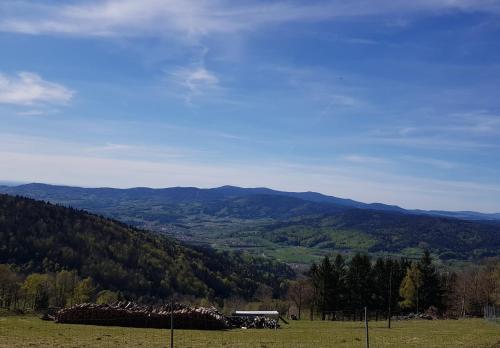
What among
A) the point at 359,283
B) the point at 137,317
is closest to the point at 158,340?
the point at 137,317

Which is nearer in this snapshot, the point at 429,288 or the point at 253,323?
the point at 253,323

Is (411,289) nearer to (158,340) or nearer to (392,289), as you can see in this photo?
(392,289)

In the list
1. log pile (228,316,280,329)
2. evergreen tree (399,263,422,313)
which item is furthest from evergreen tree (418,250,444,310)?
log pile (228,316,280,329)

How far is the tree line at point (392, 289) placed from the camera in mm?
75750

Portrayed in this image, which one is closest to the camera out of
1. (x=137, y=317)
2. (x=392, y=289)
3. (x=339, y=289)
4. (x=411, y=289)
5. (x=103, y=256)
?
(x=137, y=317)

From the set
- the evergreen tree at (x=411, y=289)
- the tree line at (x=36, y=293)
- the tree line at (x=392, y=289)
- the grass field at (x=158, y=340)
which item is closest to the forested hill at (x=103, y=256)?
the tree line at (x=36, y=293)

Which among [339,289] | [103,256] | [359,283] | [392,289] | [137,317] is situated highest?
[137,317]

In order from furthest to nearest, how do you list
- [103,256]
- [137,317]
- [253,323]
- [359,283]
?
[103,256]
[359,283]
[253,323]
[137,317]

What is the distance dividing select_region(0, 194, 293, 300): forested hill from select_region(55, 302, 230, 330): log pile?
89288 millimetres

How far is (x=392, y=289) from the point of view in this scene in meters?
80.1

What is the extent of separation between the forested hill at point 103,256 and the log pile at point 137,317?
293 ft

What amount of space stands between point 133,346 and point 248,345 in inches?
240

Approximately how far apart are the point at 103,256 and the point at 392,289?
9459cm

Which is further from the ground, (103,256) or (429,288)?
(429,288)
